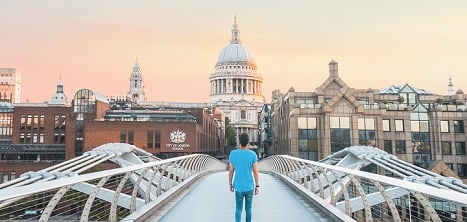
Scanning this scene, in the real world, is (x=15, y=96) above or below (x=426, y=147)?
above

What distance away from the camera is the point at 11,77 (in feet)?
636

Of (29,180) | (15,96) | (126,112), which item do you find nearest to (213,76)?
(126,112)

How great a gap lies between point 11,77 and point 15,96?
9.28 metres

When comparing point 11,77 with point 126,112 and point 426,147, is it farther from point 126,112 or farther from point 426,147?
point 426,147

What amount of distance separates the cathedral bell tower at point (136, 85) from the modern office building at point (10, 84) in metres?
75.4

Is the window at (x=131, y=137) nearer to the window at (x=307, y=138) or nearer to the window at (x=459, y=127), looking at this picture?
the window at (x=307, y=138)

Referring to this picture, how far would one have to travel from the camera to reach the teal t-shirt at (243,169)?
21.5ft

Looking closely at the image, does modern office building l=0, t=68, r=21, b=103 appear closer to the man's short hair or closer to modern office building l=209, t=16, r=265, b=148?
modern office building l=209, t=16, r=265, b=148

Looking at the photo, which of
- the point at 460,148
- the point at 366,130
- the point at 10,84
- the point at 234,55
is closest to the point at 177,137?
the point at 366,130

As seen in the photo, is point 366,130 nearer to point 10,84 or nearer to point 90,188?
point 90,188

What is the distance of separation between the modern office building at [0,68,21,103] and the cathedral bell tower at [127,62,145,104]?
75.4 metres

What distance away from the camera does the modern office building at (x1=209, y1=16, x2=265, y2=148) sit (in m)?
144

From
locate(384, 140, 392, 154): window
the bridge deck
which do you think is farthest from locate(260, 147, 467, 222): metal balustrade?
locate(384, 140, 392, 154): window

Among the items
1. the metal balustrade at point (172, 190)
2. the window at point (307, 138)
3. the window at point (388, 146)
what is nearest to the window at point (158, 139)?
the window at point (307, 138)
